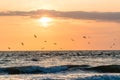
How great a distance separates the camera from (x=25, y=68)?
185 feet

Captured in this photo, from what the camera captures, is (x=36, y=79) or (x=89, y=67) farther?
(x=89, y=67)

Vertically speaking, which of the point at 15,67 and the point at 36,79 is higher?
the point at 36,79

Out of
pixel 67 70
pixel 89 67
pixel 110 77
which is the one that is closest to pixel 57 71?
pixel 67 70

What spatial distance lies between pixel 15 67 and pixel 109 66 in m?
10.8

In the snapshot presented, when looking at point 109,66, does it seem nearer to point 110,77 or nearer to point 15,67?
point 15,67

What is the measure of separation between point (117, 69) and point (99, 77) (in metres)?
14.2

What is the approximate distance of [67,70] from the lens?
2179 inches

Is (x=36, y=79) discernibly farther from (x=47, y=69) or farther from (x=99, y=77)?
(x=47, y=69)

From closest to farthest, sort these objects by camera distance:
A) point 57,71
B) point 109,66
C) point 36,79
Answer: point 36,79 → point 57,71 → point 109,66

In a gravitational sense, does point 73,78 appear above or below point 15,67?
above

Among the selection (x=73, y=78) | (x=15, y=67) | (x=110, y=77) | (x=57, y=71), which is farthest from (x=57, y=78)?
(x=15, y=67)

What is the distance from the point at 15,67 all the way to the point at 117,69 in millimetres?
11446

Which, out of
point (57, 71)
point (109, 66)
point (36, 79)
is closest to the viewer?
point (36, 79)

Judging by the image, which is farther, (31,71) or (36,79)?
(31,71)
